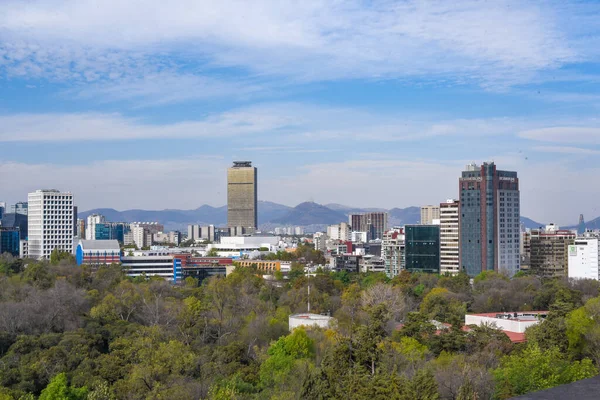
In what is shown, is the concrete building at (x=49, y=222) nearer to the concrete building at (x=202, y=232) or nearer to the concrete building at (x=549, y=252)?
the concrete building at (x=549, y=252)

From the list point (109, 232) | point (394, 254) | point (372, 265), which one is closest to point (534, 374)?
point (394, 254)

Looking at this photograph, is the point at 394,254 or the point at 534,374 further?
the point at 394,254

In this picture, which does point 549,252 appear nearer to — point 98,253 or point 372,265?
point 372,265

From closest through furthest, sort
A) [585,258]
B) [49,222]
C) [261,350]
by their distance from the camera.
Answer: [261,350] → [585,258] → [49,222]

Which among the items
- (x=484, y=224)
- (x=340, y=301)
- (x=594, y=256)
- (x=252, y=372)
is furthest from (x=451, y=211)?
(x=252, y=372)

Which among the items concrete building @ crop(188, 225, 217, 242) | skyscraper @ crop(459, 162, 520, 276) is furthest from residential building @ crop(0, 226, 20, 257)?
concrete building @ crop(188, 225, 217, 242)

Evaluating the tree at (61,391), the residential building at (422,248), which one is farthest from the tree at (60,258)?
the tree at (61,391)

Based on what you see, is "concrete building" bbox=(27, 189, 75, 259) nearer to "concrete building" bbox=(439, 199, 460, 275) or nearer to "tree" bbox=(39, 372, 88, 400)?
"concrete building" bbox=(439, 199, 460, 275)
